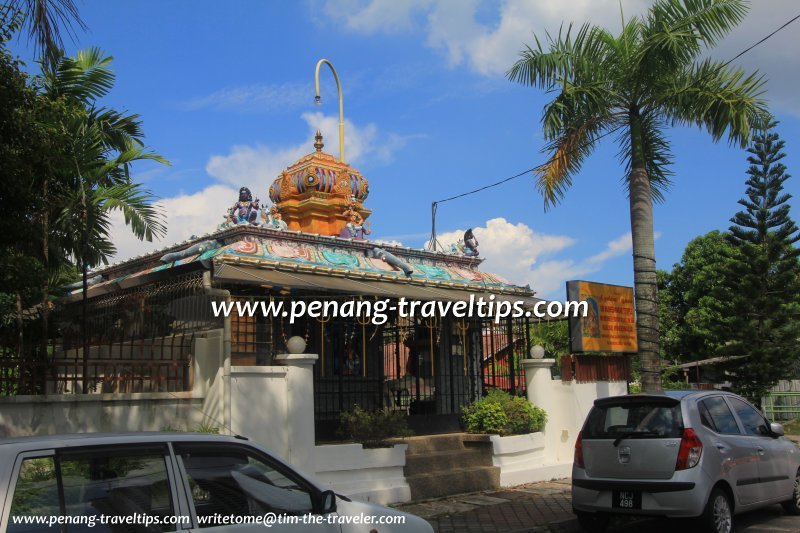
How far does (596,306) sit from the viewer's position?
555 inches

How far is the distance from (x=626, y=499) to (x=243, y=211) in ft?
29.5

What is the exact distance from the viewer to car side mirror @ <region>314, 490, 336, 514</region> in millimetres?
4449

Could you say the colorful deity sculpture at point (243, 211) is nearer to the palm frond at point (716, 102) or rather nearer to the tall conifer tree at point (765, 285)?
the palm frond at point (716, 102)

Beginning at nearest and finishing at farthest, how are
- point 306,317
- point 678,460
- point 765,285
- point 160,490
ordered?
point 160,490
point 678,460
point 306,317
point 765,285

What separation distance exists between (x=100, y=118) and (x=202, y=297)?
3.78 meters

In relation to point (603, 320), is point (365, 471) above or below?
below

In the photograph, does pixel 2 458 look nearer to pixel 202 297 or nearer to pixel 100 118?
pixel 202 297

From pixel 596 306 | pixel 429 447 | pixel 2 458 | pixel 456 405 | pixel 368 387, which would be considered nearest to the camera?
pixel 2 458

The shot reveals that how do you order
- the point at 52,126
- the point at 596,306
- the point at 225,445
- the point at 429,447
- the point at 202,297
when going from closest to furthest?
the point at 225,445
the point at 52,126
the point at 202,297
the point at 429,447
the point at 596,306

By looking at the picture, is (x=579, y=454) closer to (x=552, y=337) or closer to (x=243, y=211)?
(x=243, y=211)

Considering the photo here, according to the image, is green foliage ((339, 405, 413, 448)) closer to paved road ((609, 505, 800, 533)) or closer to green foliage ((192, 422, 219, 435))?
green foliage ((192, 422, 219, 435))

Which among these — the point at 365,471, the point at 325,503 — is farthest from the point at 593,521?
the point at 325,503

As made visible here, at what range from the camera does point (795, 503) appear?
8.95 m

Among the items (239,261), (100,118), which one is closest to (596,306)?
(239,261)
